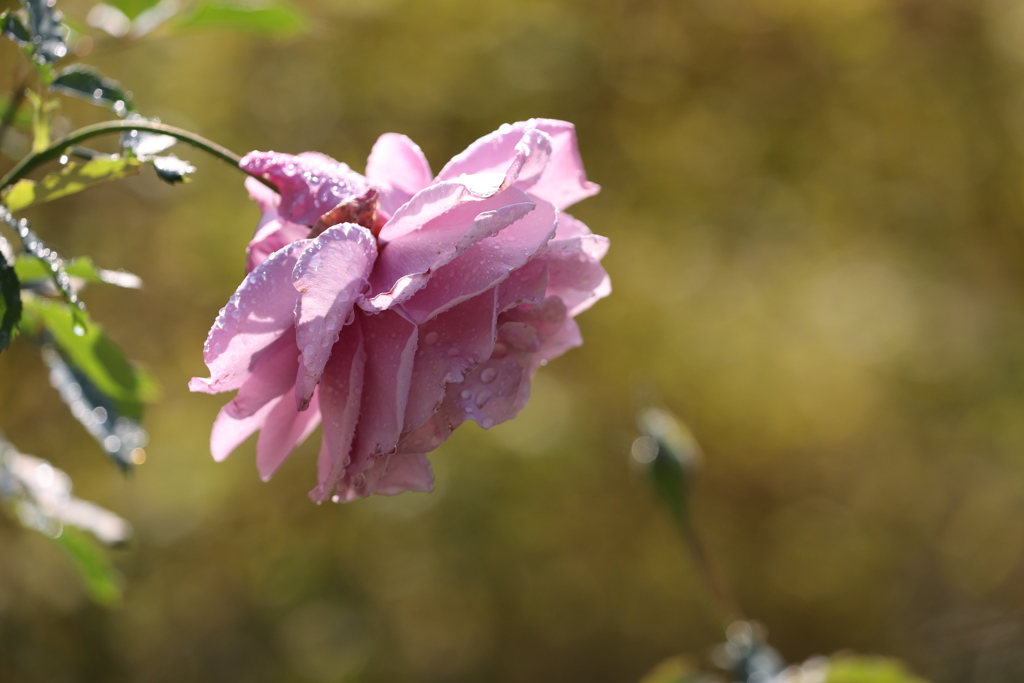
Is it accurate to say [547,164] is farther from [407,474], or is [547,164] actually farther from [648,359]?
[648,359]

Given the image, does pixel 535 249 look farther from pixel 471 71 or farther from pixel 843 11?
pixel 843 11

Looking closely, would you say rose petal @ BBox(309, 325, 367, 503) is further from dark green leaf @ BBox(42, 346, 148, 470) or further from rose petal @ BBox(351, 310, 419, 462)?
dark green leaf @ BBox(42, 346, 148, 470)

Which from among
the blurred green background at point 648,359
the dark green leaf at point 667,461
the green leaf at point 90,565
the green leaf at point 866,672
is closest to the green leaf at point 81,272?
the green leaf at point 90,565

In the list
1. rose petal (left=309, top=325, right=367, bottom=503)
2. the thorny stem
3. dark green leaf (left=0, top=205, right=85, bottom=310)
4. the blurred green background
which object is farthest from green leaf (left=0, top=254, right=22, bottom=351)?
the blurred green background

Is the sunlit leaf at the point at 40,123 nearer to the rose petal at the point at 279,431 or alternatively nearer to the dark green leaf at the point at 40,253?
the dark green leaf at the point at 40,253

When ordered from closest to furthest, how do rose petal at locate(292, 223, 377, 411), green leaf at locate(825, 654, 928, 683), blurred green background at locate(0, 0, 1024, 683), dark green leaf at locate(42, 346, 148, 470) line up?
rose petal at locate(292, 223, 377, 411) < dark green leaf at locate(42, 346, 148, 470) < green leaf at locate(825, 654, 928, 683) < blurred green background at locate(0, 0, 1024, 683)

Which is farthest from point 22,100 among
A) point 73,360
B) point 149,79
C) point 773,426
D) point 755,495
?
point 755,495
